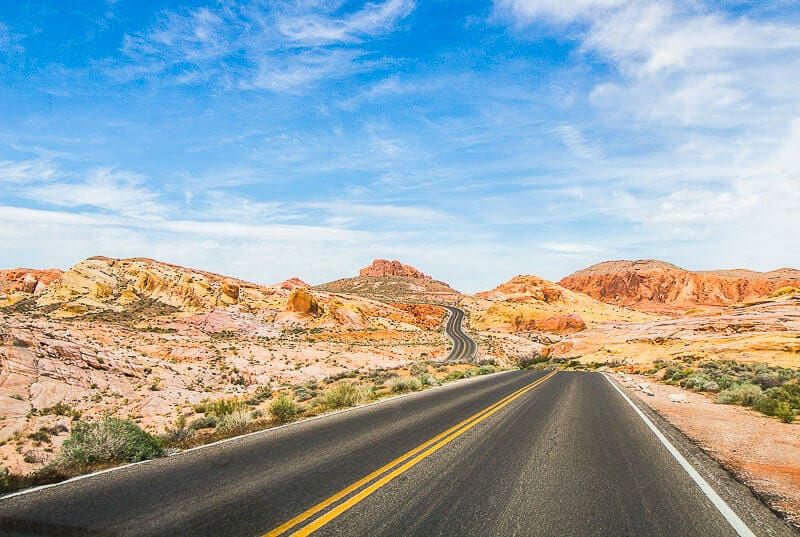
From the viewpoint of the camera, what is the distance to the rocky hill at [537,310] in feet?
311

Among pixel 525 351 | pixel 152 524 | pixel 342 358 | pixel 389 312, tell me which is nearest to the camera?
pixel 152 524

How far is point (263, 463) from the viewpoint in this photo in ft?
23.2

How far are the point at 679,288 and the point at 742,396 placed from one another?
526 feet

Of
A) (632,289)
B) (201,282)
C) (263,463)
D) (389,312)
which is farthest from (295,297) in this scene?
(632,289)

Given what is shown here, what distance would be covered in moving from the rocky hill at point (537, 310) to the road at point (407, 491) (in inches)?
3550

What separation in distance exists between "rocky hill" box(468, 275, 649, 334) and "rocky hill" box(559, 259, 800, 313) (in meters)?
26.1

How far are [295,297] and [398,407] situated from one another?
64593 mm

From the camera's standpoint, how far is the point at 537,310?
101 m

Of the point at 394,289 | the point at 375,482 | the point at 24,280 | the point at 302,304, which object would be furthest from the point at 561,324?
the point at 24,280

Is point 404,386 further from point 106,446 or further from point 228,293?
point 228,293

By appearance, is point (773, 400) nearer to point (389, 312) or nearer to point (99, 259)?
point (389, 312)

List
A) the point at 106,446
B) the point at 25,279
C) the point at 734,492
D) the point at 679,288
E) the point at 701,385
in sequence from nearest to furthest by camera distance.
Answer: the point at 734,492 → the point at 106,446 → the point at 701,385 → the point at 25,279 → the point at 679,288

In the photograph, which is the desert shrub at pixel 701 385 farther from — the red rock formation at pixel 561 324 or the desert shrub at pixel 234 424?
the red rock formation at pixel 561 324

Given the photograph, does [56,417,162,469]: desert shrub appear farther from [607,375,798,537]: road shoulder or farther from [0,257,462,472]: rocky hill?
[607,375,798,537]: road shoulder
